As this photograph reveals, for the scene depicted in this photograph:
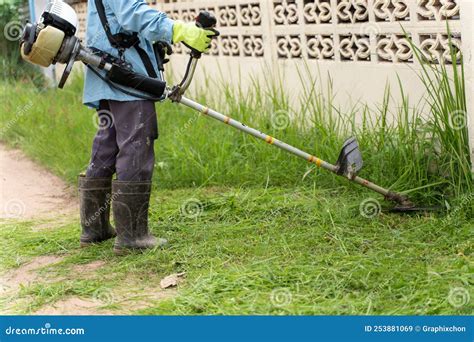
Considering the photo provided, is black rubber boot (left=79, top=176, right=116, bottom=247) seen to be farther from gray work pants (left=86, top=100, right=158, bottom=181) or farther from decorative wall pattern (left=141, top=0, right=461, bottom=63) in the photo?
decorative wall pattern (left=141, top=0, right=461, bottom=63)

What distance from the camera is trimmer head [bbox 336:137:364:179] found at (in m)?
5.41

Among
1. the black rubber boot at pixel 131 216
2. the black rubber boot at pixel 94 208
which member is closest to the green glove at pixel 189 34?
the black rubber boot at pixel 131 216

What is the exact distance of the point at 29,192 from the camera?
743 centimetres

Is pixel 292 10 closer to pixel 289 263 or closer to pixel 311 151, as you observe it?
pixel 311 151

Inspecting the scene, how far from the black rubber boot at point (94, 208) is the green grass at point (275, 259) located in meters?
0.10

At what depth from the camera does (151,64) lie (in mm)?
5156

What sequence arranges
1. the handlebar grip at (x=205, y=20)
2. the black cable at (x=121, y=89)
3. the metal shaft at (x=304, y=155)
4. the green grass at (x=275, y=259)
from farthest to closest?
the metal shaft at (x=304, y=155) → the black cable at (x=121, y=89) → the handlebar grip at (x=205, y=20) → the green grass at (x=275, y=259)

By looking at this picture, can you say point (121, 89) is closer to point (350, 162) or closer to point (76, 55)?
point (76, 55)

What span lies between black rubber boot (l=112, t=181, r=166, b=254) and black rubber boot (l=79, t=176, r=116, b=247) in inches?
11.4

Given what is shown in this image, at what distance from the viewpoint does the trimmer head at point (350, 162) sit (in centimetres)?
541

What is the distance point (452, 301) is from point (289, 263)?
0.99 meters

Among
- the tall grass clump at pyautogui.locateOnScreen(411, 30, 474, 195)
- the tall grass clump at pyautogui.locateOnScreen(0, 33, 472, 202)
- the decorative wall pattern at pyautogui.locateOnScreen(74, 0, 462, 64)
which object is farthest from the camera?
the decorative wall pattern at pyautogui.locateOnScreen(74, 0, 462, 64)

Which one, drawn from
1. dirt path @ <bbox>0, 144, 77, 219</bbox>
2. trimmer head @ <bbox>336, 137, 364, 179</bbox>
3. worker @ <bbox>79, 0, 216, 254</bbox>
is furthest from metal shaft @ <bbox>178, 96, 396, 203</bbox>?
dirt path @ <bbox>0, 144, 77, 219</bbox>

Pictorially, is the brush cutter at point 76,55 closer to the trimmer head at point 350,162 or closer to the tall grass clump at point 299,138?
the trimmer head at point 350,162
